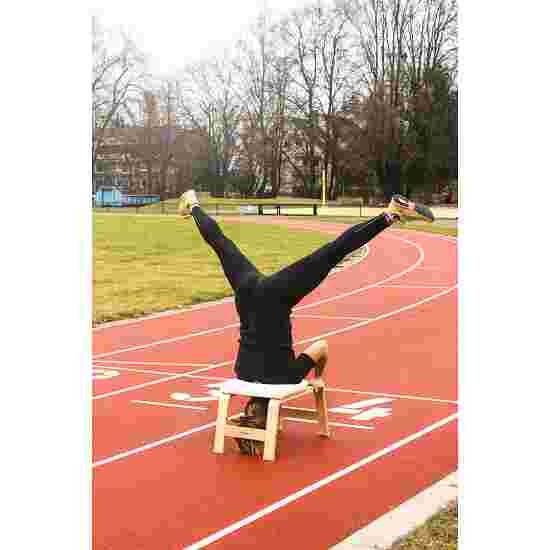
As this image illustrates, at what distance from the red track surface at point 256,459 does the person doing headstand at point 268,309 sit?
565 mm

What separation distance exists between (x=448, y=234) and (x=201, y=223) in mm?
28177

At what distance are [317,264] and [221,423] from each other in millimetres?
1426

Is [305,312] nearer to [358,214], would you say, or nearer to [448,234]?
[448,234]

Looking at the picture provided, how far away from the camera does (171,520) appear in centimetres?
589

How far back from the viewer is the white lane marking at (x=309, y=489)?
5.57m

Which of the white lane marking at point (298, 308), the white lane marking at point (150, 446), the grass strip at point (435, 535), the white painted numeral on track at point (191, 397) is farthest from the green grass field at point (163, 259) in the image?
the grass strip at point (435, 535)

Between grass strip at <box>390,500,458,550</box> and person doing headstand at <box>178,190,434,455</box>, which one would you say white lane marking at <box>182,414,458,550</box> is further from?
grass strip at <box>390,500,458,550</box>

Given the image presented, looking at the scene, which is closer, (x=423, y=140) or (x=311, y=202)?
(x=423, y=140)

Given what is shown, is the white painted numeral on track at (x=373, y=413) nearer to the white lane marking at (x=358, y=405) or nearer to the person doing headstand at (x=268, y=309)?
the white lane marking at (x=358, y=405)

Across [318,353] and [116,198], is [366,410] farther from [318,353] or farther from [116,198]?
[116,198]

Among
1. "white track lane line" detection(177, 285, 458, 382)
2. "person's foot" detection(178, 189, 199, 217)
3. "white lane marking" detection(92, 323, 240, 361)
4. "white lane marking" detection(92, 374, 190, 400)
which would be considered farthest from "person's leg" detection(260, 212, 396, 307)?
"white lane marking" detection(92, 323, 240, 361)

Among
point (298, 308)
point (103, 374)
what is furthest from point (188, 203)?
point (298, 308)

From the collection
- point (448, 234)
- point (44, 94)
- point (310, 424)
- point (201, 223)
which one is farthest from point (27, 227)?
point (448, 234)

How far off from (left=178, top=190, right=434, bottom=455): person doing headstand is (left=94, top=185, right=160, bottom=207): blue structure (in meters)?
52.6
